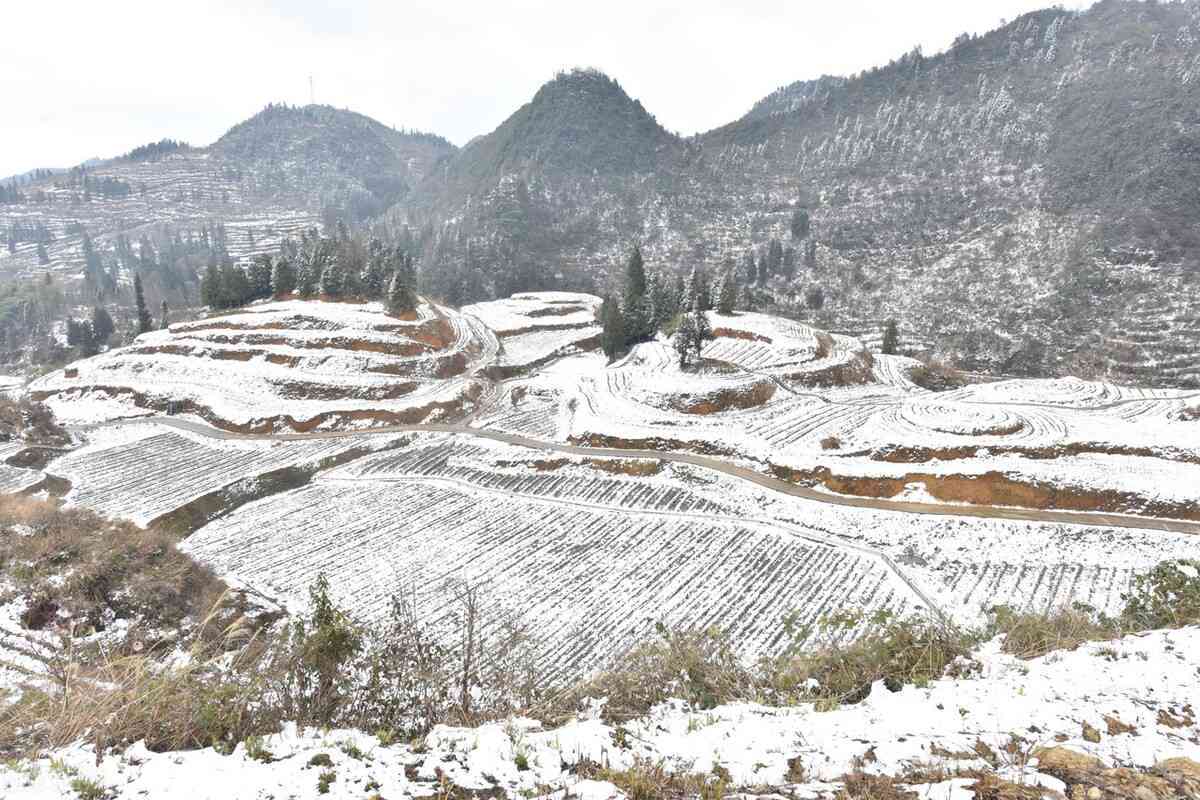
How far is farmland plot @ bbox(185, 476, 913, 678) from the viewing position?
2094cm

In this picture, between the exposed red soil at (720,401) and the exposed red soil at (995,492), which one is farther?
the exposed red soil at (720,401)

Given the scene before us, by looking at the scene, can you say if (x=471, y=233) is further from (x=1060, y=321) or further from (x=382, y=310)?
(x=1060, y=321)

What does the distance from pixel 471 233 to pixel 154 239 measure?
133170 mm

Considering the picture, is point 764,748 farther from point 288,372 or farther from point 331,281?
point 331,281

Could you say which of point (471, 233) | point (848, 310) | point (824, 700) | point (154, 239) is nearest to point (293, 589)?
point (824, 700)

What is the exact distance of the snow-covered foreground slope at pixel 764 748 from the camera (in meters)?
4.29

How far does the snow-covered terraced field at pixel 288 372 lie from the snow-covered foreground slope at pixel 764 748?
1796 inches

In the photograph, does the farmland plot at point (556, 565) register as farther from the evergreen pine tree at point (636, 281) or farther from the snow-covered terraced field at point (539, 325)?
the evergreen pine tree at point (636, 281)

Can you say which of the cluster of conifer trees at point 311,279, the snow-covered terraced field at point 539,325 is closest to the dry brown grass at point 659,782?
the snow-covered terraced field at point 539,325

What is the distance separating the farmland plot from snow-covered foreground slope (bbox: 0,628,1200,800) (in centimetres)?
1307

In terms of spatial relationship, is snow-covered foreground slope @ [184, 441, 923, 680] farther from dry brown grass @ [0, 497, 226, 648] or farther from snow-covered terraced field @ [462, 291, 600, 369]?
snow-covered terraced field @ [462, 291, 600, 369]

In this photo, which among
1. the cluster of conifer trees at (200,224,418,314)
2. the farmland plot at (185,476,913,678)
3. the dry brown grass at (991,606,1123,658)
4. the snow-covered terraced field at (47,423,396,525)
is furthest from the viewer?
the cluster of conifer trees at (200,224,418,314)

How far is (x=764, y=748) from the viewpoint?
510 cm

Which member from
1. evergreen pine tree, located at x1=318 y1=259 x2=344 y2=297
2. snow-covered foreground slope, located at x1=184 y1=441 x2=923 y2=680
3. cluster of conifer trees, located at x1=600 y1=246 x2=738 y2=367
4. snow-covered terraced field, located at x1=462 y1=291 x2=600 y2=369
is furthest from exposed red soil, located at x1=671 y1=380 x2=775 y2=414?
evergreen pine tree, located at x1=318 y1=259 x2=344 y2=297
